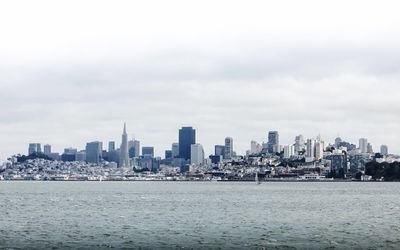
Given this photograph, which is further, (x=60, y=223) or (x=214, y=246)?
(x=60, y=223)

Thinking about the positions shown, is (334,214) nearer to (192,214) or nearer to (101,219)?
(192,214)

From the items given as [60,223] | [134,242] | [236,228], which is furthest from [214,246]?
[60,223]

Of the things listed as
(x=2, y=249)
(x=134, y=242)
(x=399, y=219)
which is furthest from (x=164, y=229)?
(x=399, y=219)

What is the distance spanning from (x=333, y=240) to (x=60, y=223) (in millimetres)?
37906

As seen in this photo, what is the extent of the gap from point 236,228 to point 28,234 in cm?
2405

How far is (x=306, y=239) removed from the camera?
2721 inches

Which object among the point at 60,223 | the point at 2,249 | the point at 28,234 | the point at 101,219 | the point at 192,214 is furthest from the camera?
the point at 192,214

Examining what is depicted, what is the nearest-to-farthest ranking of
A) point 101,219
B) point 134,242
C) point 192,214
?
point 134,242
point 101,219
point 192,214

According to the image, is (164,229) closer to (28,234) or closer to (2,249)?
(28,234)

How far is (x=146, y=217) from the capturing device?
326 ft

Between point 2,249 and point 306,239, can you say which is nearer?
point 2,249

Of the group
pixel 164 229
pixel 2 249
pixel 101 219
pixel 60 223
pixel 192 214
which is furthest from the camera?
pixel 192 214

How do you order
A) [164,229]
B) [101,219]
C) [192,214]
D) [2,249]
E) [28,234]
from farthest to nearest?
1. [192,214]
2. [101,219]
3. [164,229]
4. [28,234]
5. [2,249]

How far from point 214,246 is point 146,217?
37.1m
